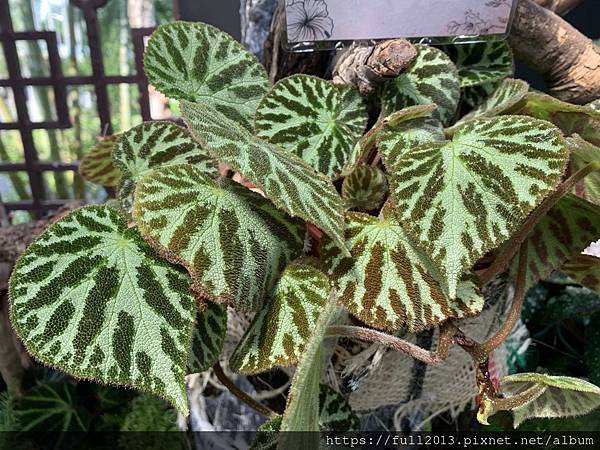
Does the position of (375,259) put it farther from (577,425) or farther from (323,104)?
(577,425)

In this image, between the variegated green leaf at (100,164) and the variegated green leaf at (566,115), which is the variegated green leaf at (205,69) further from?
the variegated green leaf at (566,115)

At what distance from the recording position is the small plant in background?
339mm

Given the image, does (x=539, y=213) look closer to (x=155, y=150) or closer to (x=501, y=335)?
(x=501, y=335)

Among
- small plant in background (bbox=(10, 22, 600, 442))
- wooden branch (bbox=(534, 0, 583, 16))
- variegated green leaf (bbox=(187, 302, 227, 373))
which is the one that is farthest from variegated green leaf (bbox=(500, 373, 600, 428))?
wooden branch (bbox=(534, 0, 583, 16))

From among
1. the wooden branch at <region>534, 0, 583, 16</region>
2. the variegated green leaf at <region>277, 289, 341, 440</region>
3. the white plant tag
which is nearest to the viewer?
the variegated green leaf at <region>277, 289, 341, 440</region>

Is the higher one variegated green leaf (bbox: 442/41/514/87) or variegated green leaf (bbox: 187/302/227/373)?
variegated green leaf (bbox: 442/41/514/87)

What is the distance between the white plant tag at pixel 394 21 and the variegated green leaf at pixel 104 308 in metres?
0.26

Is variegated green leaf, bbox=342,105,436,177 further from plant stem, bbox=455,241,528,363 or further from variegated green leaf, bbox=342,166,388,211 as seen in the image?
plant stem, bbox=455,241,528,363

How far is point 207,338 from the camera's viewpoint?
0.44 metres

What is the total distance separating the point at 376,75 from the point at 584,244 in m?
0.23

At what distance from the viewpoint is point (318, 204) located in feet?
1.23

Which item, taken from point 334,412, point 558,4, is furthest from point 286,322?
point 558,4

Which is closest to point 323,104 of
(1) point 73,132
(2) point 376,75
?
(2) point 376,75

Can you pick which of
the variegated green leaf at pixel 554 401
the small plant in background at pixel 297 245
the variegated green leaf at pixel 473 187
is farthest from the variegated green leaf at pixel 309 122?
the variegated green leaf at pixel 554 401
